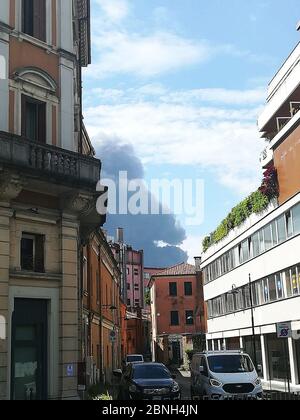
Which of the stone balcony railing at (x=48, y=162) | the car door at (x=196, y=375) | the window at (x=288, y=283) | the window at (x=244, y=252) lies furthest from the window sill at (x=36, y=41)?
the window at (x=244, y=252)

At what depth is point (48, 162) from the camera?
55.6 ft

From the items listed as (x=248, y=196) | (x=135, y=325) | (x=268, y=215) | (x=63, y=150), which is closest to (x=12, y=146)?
(x=63, y=150)

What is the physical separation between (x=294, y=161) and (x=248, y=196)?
7.96m

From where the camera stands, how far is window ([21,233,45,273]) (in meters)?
16.9

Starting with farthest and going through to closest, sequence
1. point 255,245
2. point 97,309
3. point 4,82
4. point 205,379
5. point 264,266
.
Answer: point 255,245
point 264,266
point 97,309
point 205,379
point 4,82

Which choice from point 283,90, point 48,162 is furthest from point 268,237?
point 48,162

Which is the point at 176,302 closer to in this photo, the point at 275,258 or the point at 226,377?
the point at 275,258

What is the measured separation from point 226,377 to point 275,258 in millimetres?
15647

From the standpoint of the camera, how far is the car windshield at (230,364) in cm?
1898

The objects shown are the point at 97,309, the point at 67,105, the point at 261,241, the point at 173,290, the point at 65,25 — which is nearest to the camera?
the point at 67,105

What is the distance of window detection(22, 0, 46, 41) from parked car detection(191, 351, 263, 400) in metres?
12.5

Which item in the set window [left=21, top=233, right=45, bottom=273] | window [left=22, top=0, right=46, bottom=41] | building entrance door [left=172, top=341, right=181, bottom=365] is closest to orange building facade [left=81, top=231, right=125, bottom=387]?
window [left=21, top=233, right=45, bottom=273]

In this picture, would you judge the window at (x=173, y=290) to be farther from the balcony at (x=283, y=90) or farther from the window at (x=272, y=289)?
the window at (x=272, y=289)
